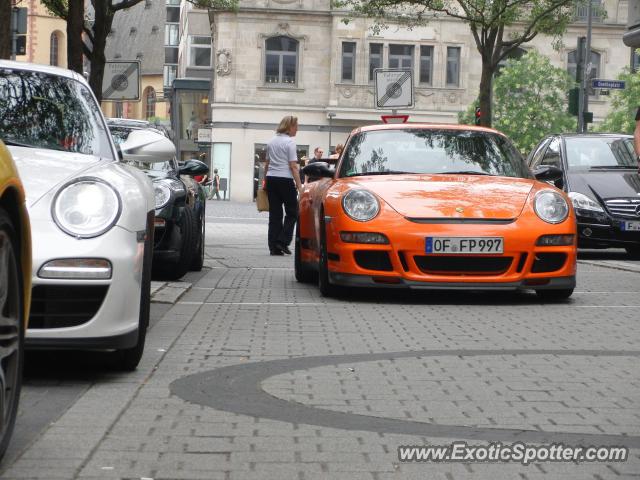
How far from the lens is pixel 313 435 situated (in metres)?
4.88

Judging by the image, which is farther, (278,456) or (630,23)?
(630,23)

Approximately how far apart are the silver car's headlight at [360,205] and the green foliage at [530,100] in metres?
55.4

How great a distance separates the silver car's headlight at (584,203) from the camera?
17.4m

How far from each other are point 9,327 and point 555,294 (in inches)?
275

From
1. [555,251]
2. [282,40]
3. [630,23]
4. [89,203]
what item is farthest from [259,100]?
[89,203]

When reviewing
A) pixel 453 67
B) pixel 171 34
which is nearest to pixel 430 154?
pixel 453 67

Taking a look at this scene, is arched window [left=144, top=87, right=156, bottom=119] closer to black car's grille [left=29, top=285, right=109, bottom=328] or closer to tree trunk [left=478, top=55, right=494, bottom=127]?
tree trunk [left=478, top=55, right=494, bottom=127]

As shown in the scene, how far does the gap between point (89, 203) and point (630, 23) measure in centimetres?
1806

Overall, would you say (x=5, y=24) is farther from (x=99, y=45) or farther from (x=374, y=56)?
(x=374, y=56)

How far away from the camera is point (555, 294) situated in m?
10.7

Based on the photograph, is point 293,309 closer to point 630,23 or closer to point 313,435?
point 313,435

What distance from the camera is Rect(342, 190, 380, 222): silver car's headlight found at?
10242 millimetres

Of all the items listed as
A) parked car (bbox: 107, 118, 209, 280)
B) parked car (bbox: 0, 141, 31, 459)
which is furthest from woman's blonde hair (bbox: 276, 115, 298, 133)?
parked car (bbox: 0, 141, 31, 459)

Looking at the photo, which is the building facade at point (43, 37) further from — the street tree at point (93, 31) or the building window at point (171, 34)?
the street tree at point (93, 31)
